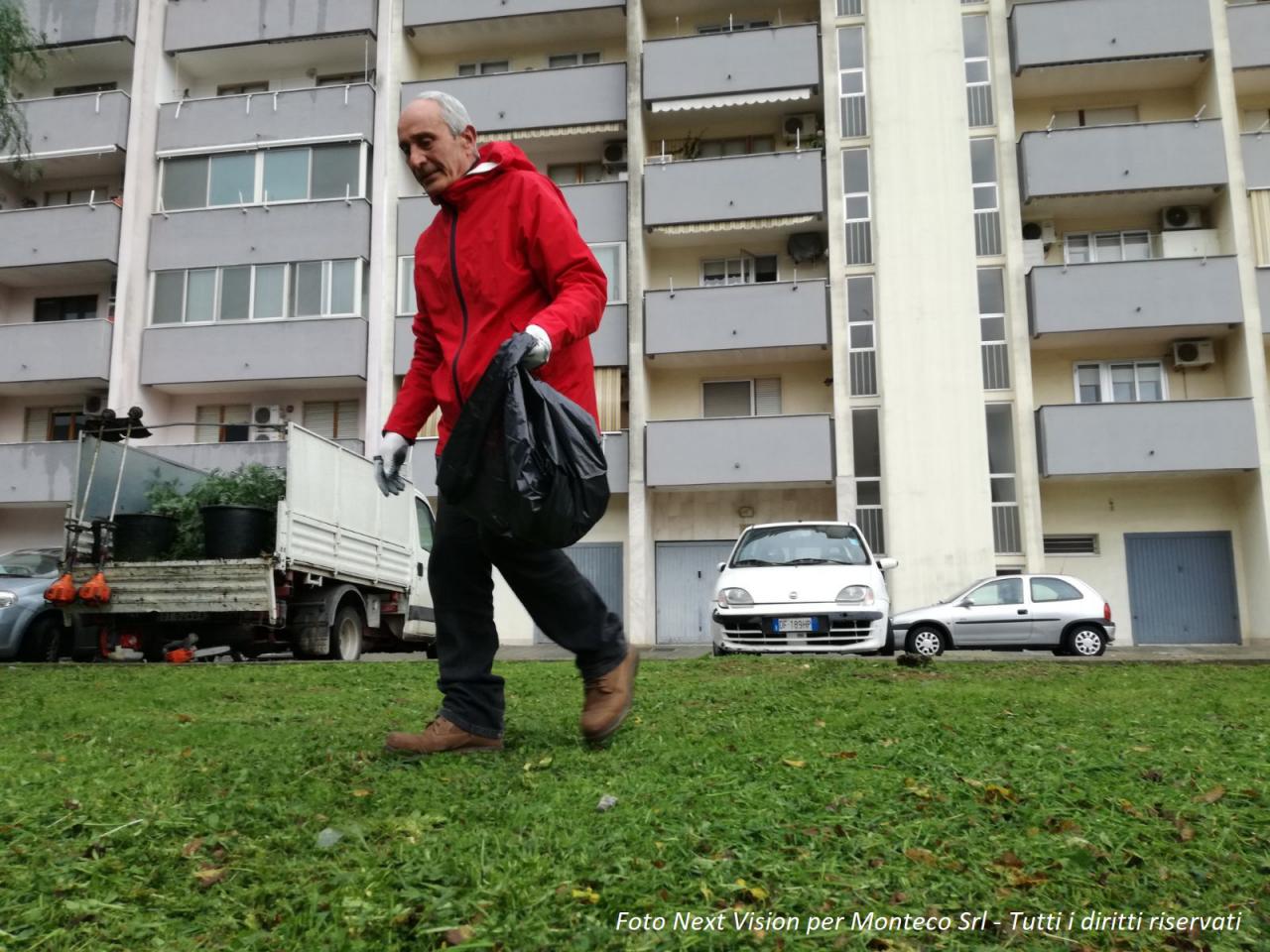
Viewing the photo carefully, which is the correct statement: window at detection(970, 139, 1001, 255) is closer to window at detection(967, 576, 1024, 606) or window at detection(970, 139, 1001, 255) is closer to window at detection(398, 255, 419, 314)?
window at detection(967, 576, 1024, 606)

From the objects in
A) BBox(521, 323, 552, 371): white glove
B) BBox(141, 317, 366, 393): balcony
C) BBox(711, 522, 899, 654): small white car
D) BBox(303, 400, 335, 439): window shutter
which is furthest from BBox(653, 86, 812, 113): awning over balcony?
BBox(521, 323, 552, 371): white glove

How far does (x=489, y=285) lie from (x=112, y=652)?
1041 centimetres

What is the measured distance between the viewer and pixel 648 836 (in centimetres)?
224

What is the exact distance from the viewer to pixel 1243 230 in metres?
24.3

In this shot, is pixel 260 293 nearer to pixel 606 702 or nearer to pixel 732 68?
pixel 732 68

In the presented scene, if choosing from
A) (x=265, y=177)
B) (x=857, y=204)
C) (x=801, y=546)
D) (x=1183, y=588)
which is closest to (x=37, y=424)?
(x=265, y=177)

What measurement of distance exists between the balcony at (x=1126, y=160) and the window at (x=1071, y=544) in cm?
815

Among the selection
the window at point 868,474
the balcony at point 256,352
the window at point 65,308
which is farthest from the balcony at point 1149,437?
the window at point 65,308

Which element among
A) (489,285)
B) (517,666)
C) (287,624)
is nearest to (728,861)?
(489,285)

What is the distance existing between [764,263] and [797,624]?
1815 centimetres

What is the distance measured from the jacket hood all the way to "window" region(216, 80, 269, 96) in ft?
97.7

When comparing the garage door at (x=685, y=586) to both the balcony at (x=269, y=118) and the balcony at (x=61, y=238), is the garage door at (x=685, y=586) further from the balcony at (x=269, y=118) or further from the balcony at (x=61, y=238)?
the balcony at (x=61, y=238)

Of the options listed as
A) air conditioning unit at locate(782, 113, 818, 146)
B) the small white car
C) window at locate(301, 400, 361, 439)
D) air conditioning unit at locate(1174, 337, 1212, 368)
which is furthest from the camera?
window at locate(301, 400, 361, 439)

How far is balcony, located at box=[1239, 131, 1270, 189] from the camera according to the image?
82.8 ft
